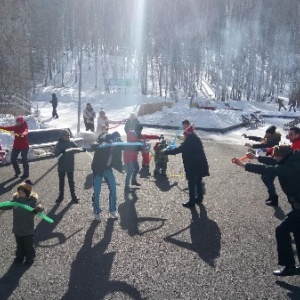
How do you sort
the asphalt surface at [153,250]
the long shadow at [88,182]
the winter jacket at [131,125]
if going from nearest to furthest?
the asphalt surface at [153,250]
the long shadow at [88,182]
the winter jacket at [131,125]

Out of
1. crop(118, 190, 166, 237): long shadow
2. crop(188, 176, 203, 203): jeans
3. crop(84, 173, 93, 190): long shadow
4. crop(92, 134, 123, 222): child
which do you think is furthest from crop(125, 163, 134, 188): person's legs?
crop(92, 134, 123, 222): child

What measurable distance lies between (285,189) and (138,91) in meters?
52.9

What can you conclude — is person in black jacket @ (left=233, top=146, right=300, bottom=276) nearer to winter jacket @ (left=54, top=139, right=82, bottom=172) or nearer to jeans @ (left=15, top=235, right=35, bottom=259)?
jeans @ (left=15, top=235, right=35, bottom=259)

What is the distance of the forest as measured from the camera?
62.5 m

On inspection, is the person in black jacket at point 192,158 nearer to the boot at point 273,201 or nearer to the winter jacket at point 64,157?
the boot at point 273,201

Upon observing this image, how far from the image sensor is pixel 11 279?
223 inches


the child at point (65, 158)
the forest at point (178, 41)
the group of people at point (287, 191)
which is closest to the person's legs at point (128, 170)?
the child at point (65, 158)

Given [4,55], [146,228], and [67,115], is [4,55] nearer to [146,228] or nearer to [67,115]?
[67,115]

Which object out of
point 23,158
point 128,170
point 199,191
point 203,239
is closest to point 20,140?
point 23,158

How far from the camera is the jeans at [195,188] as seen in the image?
9117mm

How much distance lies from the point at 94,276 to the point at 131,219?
2.57 meters

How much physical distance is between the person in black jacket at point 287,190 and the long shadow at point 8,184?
6.27 metres

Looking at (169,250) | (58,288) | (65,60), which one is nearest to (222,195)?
(169,250)

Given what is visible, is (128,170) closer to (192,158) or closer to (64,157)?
(64,157)
